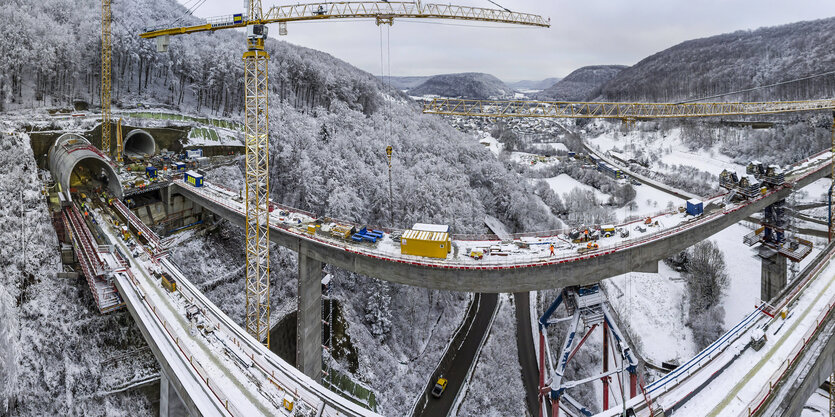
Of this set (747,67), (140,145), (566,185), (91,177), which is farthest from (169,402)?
(747,67)

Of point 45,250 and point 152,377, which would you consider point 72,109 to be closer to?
point 45,250

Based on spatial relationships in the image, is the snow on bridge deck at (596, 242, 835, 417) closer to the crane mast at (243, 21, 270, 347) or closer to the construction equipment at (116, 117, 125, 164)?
the crane mast at (243, 21, 270, 347)

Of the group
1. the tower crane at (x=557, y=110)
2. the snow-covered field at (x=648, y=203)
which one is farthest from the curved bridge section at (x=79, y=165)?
the snow-covered field at (x=648, y=203)

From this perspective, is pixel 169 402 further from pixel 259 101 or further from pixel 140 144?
pixel 140 144

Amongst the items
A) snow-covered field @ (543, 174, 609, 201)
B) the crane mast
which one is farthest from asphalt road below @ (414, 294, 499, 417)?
snow-covered field @ (543, 174, 609, 201)

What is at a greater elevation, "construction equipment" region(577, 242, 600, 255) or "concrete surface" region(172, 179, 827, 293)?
"construction equipment" region(577, 242, 600, 255)

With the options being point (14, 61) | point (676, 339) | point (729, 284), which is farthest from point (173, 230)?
point (729, 284)
